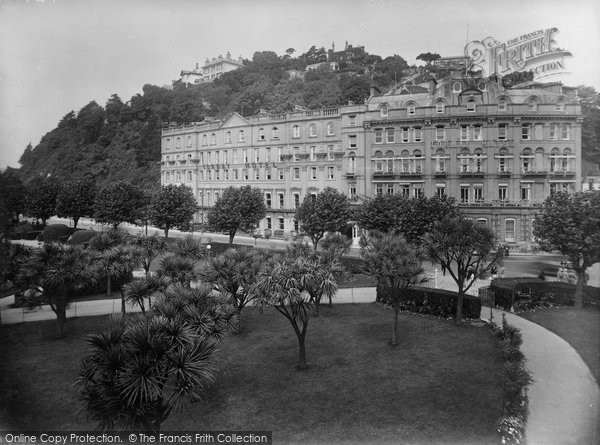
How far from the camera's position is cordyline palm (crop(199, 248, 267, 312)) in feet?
63.2

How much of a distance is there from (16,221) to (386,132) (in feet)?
103

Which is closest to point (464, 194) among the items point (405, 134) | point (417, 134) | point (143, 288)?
point (417, 134)

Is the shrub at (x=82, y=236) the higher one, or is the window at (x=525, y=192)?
the window at (x=525, y=192)

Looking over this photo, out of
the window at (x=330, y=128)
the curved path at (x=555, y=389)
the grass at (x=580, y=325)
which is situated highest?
the window at (x=330, y=128)

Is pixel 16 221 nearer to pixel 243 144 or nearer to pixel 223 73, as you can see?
pixel 243 144

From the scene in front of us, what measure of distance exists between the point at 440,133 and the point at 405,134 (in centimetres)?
337

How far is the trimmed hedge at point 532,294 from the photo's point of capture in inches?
894

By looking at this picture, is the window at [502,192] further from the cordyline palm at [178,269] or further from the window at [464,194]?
the cordyline palm at [178,269]

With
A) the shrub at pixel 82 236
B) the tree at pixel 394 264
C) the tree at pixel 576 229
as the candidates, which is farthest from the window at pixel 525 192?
the shrub at pixel 82 236

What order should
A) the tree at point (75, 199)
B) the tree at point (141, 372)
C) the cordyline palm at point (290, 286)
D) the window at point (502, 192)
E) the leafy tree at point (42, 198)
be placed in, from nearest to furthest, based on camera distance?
the tree at point (141, 372)
the cordyline palm at point (290, 286)
the leafy tree at point (42, 198)
the tree at point (75, 199)
the window at point (502, 192)

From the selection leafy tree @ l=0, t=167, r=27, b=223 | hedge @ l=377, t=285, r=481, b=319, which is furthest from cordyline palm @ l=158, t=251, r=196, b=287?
hedge @ l=377, t=285, r=481, b=319

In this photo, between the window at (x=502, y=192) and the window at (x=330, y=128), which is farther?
the window at (x=330, y=128)

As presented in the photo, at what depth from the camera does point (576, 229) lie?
866 inches

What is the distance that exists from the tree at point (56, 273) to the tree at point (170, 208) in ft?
63.0
